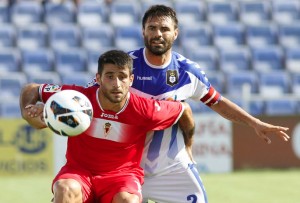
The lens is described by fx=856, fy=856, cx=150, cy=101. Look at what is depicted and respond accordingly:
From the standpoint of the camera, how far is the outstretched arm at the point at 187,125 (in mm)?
7747

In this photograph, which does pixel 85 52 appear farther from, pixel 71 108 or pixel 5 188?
pixel 71 108

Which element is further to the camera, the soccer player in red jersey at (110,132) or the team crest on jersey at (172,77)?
the team crest on jersey at (172,77)

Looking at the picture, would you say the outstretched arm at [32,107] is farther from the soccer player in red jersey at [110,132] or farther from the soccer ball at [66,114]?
the soccer ball at [66,114]

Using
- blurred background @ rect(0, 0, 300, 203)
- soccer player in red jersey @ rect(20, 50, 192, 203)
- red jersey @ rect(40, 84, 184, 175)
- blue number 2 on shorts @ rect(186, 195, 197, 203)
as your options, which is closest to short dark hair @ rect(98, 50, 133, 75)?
soccer player in red jersey @ rect(20, 50, 192, 203)

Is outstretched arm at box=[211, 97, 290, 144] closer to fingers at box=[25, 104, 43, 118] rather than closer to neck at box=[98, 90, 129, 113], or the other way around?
neck at box=[98, 90, 129, 113]

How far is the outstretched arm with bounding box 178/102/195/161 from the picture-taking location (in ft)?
25.4

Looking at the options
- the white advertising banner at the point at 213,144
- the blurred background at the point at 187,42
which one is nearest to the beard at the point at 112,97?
the white advertising banner at the point at 213,144

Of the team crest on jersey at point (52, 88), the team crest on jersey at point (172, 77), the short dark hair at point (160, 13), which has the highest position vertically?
the short dark hair at point (160, 13)

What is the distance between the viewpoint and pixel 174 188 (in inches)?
315

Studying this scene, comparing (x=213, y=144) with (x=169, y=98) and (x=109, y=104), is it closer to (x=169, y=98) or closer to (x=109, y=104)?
(x=169, y=98)

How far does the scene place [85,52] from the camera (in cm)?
1847

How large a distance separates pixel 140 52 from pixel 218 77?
10435 millimetres

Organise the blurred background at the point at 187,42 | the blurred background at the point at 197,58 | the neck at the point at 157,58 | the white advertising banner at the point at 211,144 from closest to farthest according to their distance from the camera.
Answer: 1. the neck at the point at 157,58
2. the blurred background at the point at 197,58
3. the white advertising banner at the point at 211,144
4. the blurred background at the point at 187,42

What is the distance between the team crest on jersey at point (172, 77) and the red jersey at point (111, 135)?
0.42 metres
